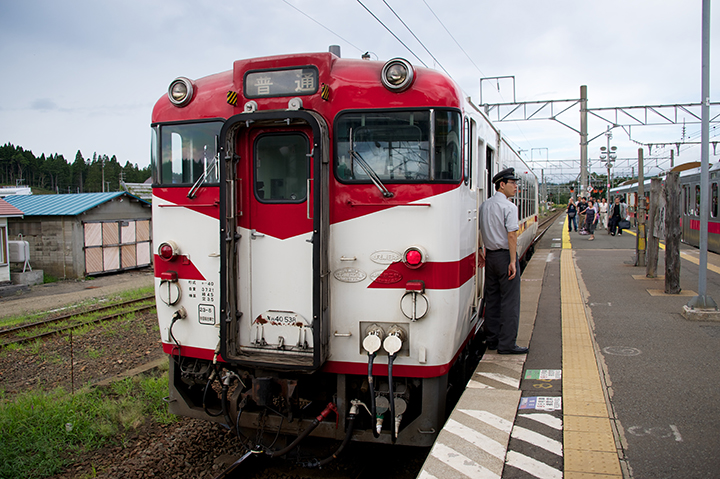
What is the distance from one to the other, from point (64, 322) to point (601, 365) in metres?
10.3

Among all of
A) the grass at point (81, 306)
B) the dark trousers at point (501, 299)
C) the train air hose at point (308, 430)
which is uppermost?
the dark trousers at point (501, 299)

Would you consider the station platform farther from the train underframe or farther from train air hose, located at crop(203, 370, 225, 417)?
train air hose, located at crop(203, 370, 225, 417)

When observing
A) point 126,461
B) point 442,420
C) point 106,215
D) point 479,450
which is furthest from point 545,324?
point 106,215

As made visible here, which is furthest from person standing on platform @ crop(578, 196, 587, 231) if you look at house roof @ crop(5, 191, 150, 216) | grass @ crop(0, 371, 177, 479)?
grass @ crop(0, 371, 177, 479)

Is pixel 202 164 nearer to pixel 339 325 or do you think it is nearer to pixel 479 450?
pixel 339 325

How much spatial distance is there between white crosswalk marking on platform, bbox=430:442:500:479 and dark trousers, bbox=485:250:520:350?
2142 mm

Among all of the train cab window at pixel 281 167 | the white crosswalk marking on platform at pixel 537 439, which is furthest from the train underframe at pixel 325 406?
the train cab window at pixel 281 167

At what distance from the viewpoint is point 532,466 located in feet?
11.6

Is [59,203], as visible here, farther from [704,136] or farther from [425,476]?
[425,476]

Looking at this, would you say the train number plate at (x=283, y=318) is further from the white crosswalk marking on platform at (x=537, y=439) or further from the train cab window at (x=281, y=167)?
the white crosswalk marking on platform at (x=537, y=439)

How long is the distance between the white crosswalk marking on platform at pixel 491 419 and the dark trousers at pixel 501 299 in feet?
5.00

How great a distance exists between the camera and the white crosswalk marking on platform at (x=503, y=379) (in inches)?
198

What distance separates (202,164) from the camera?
15.4 ft

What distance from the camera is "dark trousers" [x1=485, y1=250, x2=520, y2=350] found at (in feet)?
18.3
